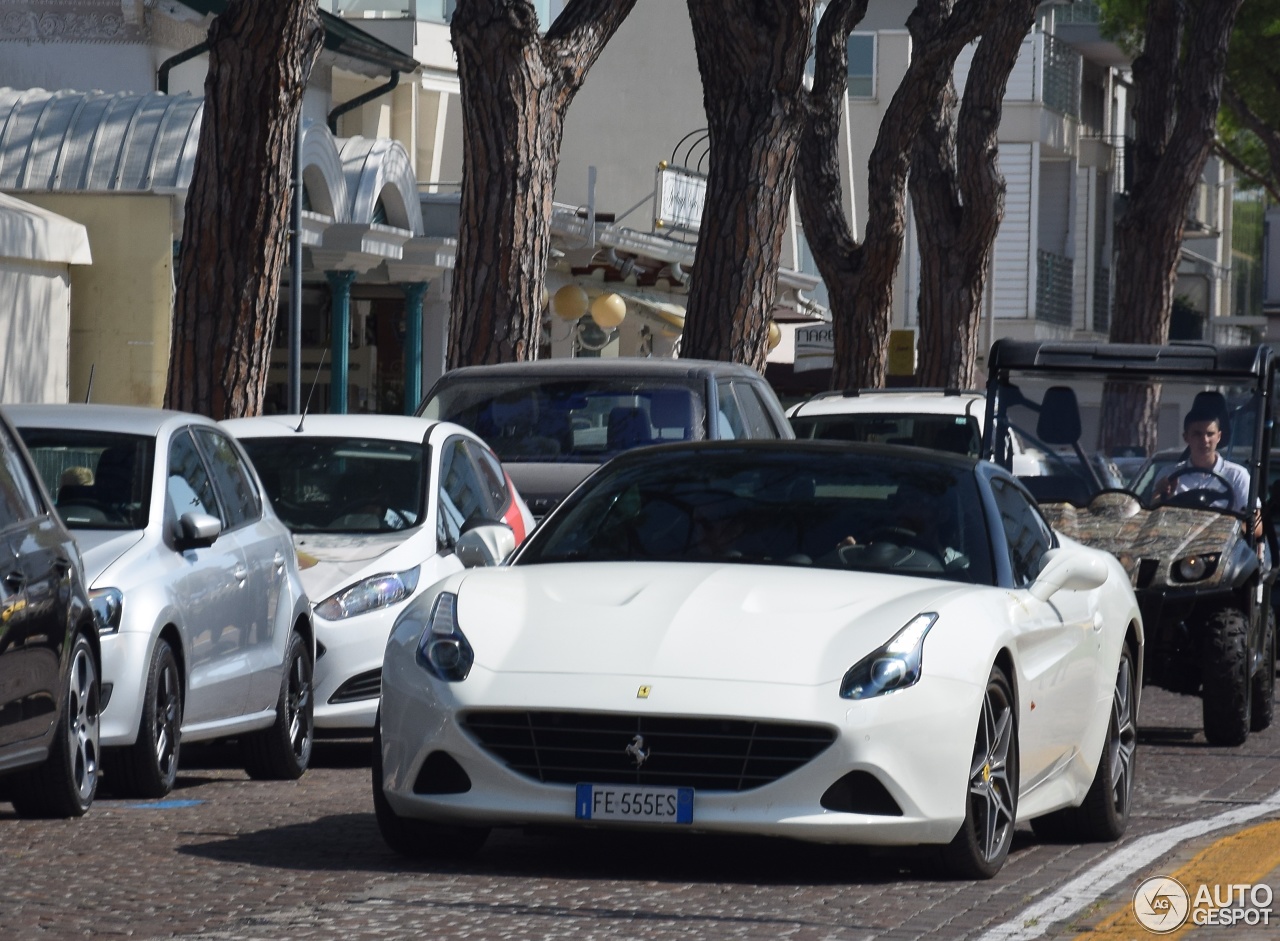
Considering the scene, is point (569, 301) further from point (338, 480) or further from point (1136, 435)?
point (338, 480)

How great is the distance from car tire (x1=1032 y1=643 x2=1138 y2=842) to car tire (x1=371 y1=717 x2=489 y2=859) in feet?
7.08

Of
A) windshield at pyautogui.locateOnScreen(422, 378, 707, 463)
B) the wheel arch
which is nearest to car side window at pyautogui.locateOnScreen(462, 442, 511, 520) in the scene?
windshield at pyautogui.locateOnScreen(422, 378, 707, 463)

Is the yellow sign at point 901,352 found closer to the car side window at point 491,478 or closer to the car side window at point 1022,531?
the car side window at point 491,478

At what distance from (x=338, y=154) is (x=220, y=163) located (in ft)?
42.4

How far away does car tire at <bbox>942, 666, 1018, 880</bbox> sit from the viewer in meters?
7.79

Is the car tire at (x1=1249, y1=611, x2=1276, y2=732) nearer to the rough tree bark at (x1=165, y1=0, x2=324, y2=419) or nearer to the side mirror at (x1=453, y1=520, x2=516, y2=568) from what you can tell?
the side mirror at (x1=453, y1=520, x2=516, y2=568)

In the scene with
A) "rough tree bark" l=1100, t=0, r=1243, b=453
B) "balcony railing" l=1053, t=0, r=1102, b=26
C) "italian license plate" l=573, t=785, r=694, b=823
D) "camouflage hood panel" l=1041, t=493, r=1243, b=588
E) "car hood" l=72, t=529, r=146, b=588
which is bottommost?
"italian license plate" l=573, t=785, r=694, b=823

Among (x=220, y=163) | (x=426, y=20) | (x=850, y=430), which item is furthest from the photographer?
(x=426, y=20)

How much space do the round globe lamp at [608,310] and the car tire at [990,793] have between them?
26507mm

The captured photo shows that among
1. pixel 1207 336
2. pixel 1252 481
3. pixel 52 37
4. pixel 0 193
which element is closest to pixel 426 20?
pixel 52 37

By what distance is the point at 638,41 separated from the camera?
166 ft

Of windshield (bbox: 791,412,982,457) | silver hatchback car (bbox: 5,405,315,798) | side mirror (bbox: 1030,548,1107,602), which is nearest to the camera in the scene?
side mirror (bbox: 1030,548,1107,602)

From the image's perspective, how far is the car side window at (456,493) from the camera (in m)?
12.5

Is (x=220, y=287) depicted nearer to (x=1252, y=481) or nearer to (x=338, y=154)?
(x=1252, y=481)
